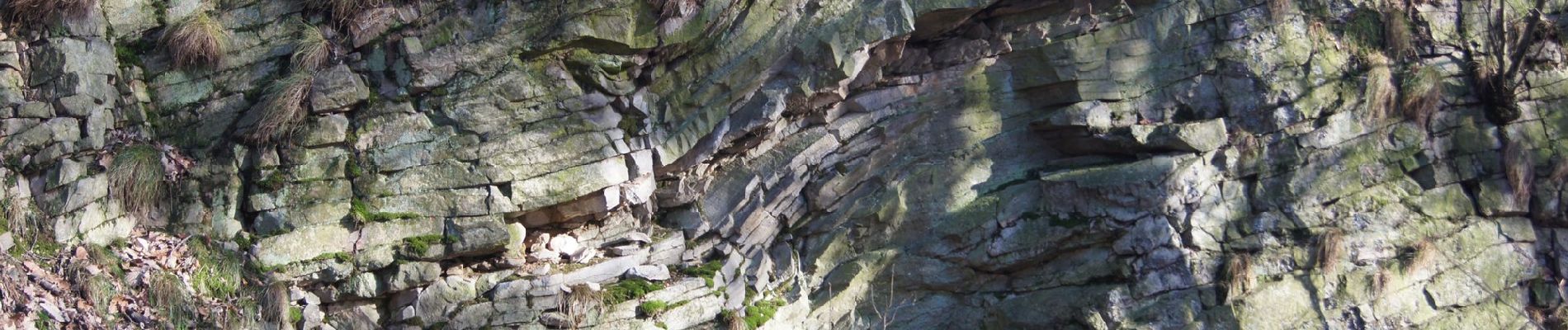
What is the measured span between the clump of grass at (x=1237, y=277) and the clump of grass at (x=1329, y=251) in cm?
58

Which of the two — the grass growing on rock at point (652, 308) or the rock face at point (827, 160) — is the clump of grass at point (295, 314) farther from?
the grass growing on rock at point (652, 308)

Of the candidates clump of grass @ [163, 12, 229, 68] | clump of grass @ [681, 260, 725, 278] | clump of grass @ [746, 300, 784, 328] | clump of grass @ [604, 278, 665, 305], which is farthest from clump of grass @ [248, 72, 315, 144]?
clump of grass @ [746, 300, 784, 328]

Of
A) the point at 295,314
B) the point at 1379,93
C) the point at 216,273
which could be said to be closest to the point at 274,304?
the point at 295,314

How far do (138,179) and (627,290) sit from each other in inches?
135

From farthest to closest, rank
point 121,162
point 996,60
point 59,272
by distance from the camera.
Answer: point 996,60 < point 121,162 < point 59,272

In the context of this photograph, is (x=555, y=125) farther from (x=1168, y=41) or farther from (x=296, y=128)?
(x=1168, y=41)

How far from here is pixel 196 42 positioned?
339 inches

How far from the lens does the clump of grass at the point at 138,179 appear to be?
8227 millimetres

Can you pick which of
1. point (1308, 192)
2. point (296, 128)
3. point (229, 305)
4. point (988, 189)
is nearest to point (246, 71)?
point (296, 128)

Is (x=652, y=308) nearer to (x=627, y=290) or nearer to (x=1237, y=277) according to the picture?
(x=627, y=290)

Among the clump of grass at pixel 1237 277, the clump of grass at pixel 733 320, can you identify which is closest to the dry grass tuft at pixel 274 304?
the clump of grass at pixel 733 320

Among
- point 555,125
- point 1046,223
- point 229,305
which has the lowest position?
point 229,305

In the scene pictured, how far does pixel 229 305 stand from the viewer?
798 cm

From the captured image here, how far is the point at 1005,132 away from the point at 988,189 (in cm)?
51
